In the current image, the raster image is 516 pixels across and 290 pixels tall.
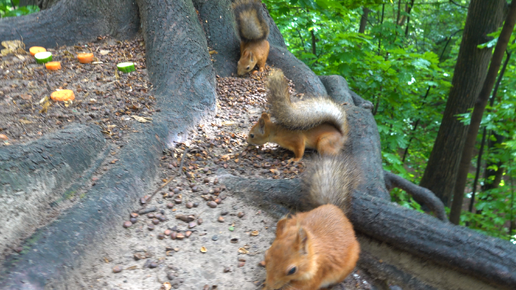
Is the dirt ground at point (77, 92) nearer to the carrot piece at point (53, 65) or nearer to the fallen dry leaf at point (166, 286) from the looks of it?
the carrot piece at point (53, 65)

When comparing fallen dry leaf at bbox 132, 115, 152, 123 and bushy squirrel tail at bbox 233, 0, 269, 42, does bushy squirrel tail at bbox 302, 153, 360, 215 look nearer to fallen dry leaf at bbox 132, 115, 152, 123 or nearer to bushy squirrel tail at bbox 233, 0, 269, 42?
fallen dry leaf at bbox 132, 115, 152, 123

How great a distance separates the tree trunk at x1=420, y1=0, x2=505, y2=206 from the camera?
19.6ft

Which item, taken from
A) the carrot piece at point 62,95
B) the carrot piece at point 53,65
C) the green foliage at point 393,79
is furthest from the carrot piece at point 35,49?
the green foliage at point 393,79

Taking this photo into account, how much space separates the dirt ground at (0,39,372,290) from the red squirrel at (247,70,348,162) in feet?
0.70

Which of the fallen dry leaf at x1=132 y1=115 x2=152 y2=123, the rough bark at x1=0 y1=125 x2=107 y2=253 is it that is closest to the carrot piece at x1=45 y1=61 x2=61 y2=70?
the fallen dry leaf at x1=132 y1=115 x2=152 y2=123

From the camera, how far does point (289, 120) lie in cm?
348

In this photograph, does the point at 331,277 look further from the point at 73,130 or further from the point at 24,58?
the point at 24,58

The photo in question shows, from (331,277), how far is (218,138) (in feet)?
6.96

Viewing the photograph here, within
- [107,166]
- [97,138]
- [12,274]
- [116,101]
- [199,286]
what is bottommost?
[199,286]

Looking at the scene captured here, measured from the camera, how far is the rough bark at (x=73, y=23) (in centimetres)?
440

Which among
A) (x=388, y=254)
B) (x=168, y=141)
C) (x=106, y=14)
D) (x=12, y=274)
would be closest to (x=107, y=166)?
(x=168, y=141)

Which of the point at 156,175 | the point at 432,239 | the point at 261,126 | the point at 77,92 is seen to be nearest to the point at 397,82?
the point at 261,126

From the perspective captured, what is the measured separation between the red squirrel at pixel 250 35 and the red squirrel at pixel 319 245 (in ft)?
10.6

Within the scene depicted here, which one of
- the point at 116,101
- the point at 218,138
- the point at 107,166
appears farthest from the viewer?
the point at 218,138
